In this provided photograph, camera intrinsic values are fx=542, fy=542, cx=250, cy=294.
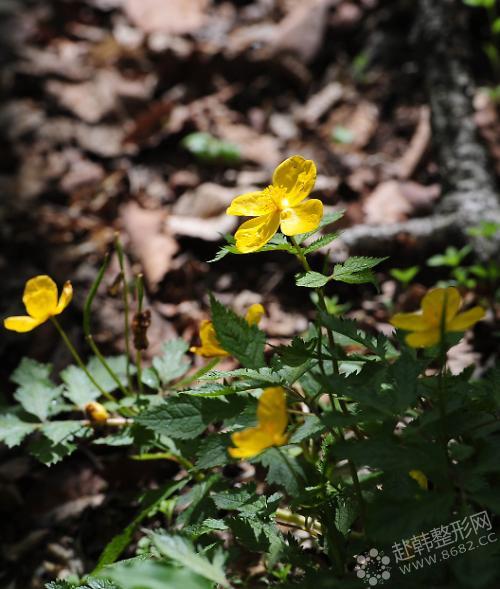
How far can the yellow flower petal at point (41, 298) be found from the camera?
54.0 inches

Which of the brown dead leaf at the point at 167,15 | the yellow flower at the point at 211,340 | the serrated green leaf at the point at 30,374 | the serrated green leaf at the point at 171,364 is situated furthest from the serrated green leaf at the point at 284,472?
the brown dead leaf at the point at 167,15

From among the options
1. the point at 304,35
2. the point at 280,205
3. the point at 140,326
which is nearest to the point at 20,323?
the point at 140,326

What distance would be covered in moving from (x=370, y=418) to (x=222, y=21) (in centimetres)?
424

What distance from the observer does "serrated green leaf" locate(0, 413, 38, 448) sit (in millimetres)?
1458

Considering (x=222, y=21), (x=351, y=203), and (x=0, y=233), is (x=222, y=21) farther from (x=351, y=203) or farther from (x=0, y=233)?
(x=0, y=233)

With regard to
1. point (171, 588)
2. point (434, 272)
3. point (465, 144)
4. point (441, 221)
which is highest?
point (171, 588)

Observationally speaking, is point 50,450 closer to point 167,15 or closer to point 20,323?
point 20,323

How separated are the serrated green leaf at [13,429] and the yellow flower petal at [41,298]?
335 millimetres

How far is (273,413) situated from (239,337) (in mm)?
211

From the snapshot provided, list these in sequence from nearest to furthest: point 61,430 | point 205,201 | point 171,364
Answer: point 61,430 < point 171,364 < point 205,201

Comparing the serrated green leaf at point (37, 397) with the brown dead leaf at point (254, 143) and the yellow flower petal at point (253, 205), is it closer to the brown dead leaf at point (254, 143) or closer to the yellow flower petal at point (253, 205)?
the yellow flower petal at point (253, 205)

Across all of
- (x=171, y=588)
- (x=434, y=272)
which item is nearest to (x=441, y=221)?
(x=434, y=272)

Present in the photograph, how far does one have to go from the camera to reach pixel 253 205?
127cm

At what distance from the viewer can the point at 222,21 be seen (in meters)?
4.43
